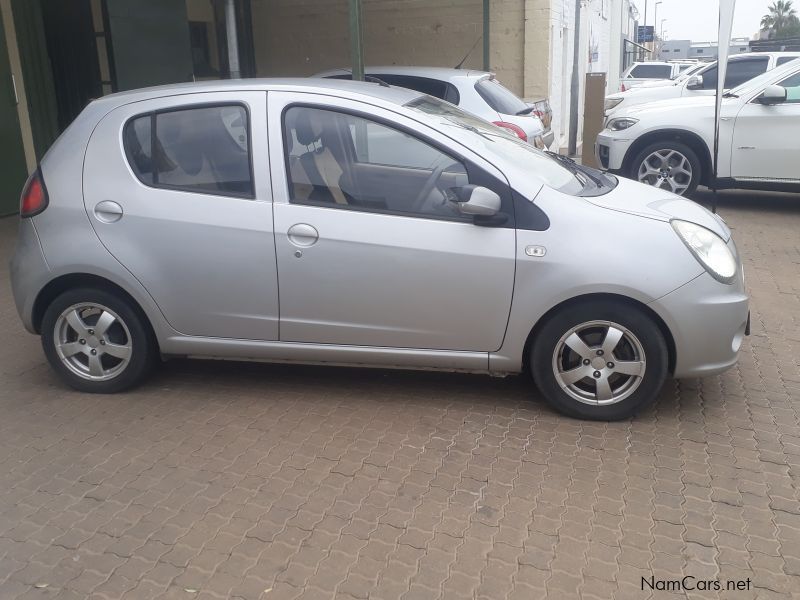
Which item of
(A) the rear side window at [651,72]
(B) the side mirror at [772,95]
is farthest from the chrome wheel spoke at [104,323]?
(A) the rear side window at [651,72]

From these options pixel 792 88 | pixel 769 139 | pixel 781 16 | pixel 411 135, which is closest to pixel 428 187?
pixel 411 135

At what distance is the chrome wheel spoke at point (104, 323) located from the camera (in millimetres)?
4613

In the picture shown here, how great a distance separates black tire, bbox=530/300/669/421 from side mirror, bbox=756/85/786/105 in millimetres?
6572

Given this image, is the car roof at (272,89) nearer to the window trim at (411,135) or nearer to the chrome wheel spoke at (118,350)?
the window trim at (411,135)

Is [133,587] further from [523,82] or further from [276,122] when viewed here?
[523,82]

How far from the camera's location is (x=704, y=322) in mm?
4133

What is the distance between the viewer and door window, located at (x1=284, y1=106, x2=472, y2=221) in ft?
14.2

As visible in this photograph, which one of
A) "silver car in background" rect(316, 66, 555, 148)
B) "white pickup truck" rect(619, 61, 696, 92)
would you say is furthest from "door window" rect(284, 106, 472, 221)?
"white pickup truck" rect(619, 61, 696, 92)

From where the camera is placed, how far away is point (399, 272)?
4266 millimetres

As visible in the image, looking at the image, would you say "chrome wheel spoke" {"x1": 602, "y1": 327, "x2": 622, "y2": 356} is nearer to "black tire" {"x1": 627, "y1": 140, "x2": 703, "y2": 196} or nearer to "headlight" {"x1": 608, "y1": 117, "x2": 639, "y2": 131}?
"black tire" {"x1": 627, "y1": 140, "x2": 703, "y2": 196}

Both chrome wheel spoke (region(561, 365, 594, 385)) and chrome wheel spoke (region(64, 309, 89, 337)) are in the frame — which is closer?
chrome wheel spoke (region(561, 365, 594, 385))

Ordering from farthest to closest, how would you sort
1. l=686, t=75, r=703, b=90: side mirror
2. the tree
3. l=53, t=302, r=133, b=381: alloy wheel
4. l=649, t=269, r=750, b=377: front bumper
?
the tree → l=686, t=75, r=703, b=90: side mirror → l=53, t=302, r=133, b=381: alloy wheel → l=649, t=269, r=750, b=377: front bumper

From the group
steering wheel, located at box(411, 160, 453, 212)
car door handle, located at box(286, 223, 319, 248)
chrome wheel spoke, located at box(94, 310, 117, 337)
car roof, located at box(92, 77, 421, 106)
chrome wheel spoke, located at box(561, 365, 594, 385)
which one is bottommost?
chrome wheel spoke, located at box(561, 365, 594, 385)

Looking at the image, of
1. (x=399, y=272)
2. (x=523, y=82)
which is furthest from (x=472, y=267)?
(x=523, y=82)
